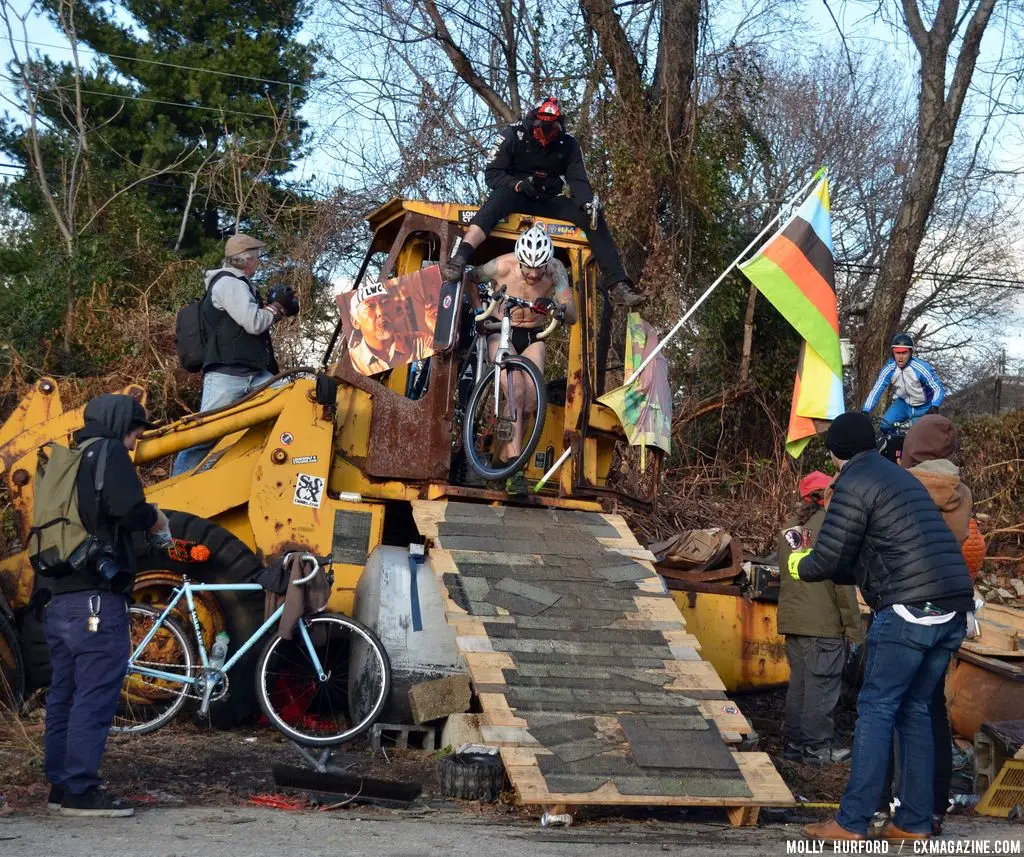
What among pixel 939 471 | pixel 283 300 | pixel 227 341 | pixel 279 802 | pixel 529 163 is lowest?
pixel 279 802

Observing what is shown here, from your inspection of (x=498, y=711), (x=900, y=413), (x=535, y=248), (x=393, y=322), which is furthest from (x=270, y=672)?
(x=900, y=413)

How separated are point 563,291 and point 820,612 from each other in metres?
2.74

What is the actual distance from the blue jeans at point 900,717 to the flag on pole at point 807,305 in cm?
331

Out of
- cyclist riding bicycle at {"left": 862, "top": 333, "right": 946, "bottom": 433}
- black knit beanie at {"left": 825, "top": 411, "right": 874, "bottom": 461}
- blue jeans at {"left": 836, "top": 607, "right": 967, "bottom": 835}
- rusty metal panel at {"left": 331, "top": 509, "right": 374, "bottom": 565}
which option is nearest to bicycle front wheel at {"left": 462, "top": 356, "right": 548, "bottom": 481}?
rusty metal panel at {"left": 331, "top": 509, "right": 374, "bottom": 565}

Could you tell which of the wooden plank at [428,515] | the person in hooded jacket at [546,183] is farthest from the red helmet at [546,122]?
the wooden plank at [428,515]

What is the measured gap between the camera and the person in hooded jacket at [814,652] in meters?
8.37

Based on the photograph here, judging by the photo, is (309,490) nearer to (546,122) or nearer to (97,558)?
(97,558)

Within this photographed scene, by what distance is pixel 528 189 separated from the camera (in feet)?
29.6

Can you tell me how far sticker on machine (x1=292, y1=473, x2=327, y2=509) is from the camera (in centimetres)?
840

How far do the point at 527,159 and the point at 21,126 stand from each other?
13.4 metres

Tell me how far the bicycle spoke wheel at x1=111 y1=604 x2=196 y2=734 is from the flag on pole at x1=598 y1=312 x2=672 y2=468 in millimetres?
3223

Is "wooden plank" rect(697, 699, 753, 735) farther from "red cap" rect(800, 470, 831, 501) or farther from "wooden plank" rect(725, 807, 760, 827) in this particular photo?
"red cap" rect(800, 470, 831, 501)

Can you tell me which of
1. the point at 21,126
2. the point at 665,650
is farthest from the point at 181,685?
the point at 21,126

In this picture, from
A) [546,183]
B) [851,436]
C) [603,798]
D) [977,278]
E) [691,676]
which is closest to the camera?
[603,798]
